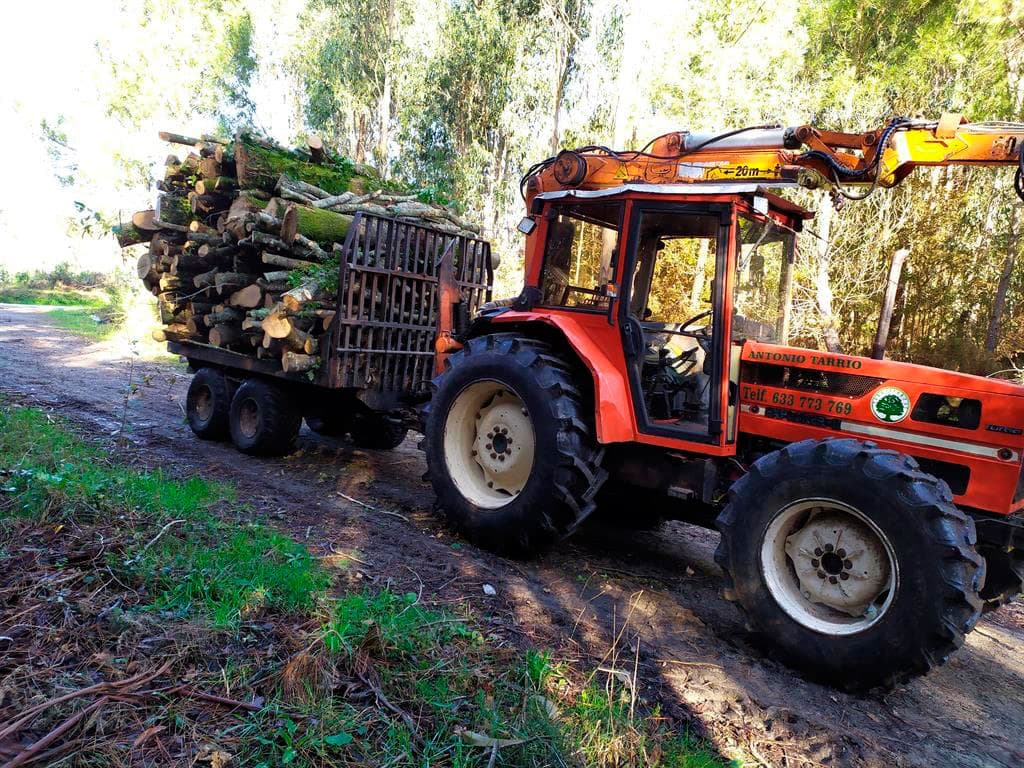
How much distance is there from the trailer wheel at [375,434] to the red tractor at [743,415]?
8.52ft

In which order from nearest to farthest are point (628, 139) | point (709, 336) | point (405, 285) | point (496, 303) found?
1. point (709, 336)
2. point (496, 303)
3. point (405, 285)
4. point (628, 139)

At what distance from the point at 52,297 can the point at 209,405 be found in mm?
27772

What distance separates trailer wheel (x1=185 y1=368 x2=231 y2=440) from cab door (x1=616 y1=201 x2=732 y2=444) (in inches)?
187

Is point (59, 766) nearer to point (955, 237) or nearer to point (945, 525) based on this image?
point (945, 525)

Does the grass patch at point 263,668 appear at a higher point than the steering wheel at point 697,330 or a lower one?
lower

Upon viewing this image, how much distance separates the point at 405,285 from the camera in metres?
6.57

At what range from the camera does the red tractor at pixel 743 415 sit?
3.29m

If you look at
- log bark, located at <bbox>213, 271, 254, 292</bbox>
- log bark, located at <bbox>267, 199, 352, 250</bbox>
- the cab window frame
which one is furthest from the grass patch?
log bark, located at <bbox>213, 271, 254, 292</bbox>

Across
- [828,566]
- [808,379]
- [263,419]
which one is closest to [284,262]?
[263,419]

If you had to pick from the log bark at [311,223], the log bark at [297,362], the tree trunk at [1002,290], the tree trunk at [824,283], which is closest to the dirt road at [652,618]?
the log bark at [297,362]

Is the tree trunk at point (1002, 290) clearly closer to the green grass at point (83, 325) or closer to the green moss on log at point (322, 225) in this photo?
the green moss on log at point (322, 225)

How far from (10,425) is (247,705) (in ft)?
16.5

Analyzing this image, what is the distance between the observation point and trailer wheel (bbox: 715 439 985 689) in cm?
306

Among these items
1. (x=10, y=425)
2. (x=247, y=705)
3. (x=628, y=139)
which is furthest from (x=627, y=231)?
(x=628, y=139)
